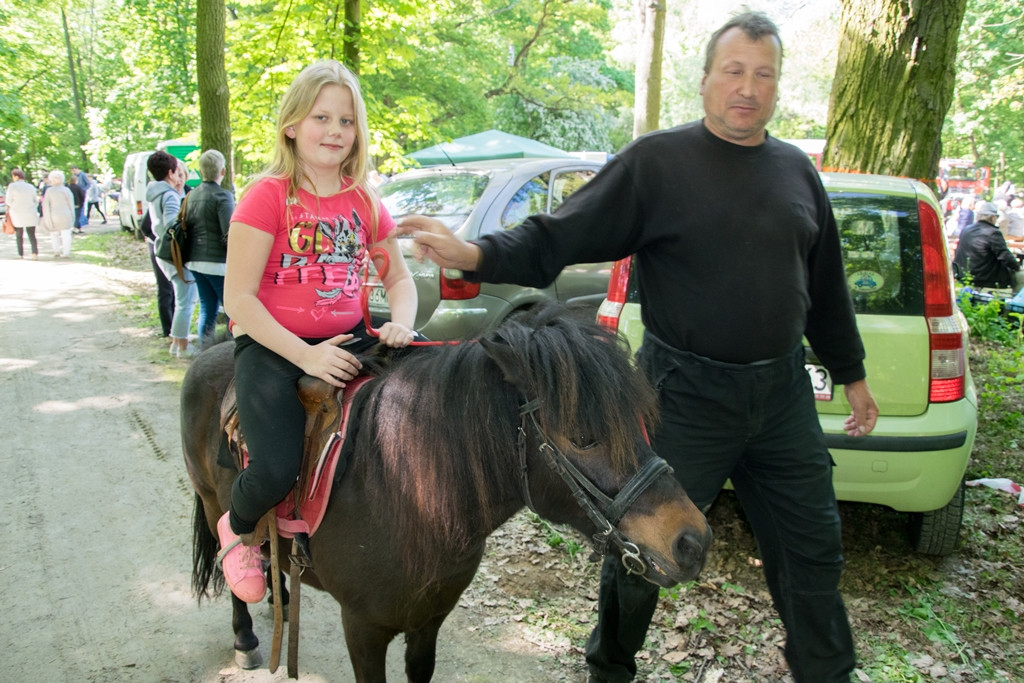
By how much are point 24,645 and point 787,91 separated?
169 ft

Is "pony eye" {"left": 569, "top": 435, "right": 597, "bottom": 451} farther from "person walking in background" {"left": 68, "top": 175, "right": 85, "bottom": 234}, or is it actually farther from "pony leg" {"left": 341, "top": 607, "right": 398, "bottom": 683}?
"person walking in background" {"left": 68, "top": 175, "right": 85, "bottom": 234}

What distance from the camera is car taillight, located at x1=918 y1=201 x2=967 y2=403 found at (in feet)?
11.5

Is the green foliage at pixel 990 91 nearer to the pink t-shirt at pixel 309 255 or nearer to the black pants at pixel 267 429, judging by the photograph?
the pink t-shirt at pixel 309 255

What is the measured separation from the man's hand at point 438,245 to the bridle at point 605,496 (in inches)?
20.2

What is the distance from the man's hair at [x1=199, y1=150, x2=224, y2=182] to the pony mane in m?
5.74

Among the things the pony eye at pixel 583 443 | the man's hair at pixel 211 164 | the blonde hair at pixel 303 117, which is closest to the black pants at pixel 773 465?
the pony eye at pixel 583 443

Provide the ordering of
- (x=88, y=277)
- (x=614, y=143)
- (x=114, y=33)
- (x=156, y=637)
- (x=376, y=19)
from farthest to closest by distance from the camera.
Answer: (x=614, y=143) < (x=114, y=33) < (x=88, y=277) < (x=376, y=19) < (x=156, y=637)

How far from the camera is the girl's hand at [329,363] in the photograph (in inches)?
90.1

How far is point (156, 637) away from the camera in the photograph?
130 inches

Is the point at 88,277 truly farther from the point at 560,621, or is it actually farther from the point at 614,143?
the point at 614,143

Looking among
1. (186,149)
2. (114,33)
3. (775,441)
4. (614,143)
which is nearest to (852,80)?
(775,441)

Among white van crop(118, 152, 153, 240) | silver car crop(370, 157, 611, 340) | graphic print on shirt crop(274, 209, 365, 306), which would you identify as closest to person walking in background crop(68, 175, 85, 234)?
white van crop(118, 152, 153, 240)

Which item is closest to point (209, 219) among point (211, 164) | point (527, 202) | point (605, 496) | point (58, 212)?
point (211, 164)

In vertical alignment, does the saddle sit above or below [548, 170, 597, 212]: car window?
below
